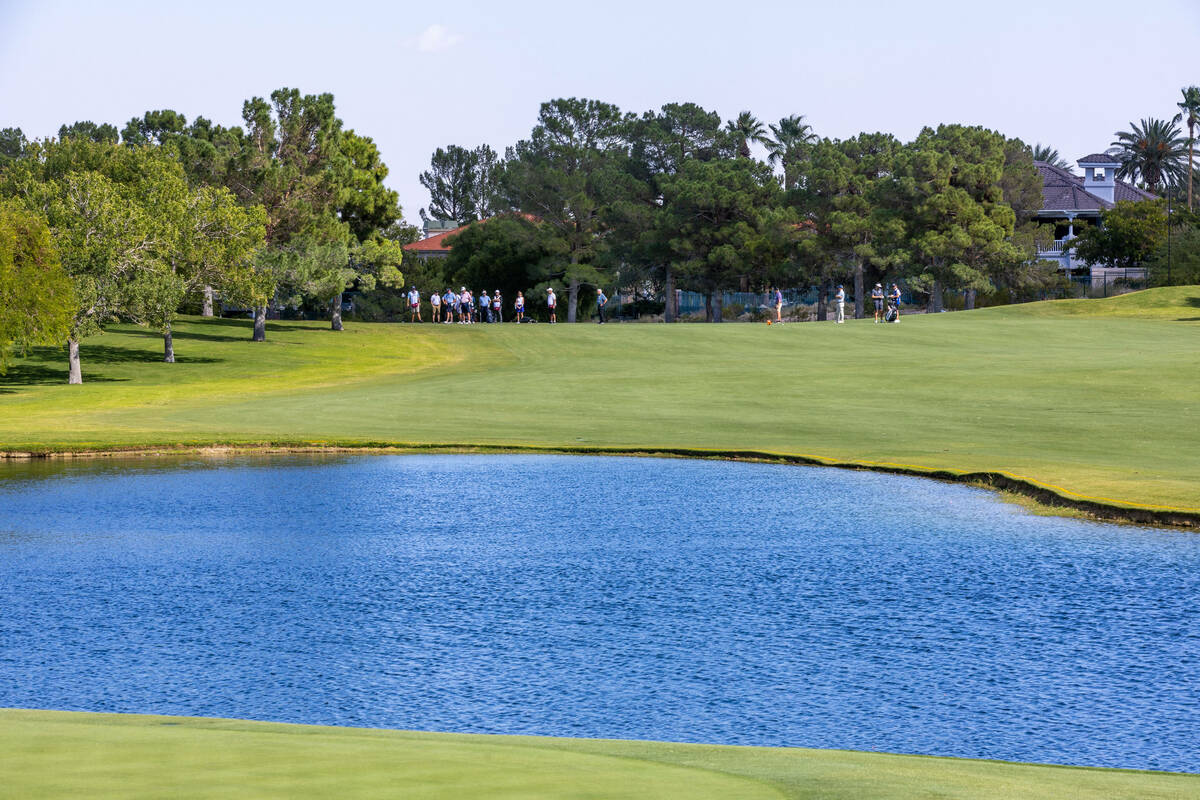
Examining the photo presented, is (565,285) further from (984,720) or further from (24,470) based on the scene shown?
(984,720)

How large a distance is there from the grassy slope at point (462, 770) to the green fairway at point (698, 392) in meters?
13.3

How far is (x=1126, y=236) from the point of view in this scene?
98.6m

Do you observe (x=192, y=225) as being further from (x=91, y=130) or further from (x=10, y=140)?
(x=10, y=140)

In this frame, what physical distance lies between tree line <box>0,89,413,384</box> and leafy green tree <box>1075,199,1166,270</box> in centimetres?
5708

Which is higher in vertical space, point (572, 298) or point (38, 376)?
point (572, 298)

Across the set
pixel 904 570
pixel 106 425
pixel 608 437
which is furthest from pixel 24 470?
pixel 904 570

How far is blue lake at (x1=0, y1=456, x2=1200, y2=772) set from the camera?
10812 mm

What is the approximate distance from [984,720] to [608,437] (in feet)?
66.0

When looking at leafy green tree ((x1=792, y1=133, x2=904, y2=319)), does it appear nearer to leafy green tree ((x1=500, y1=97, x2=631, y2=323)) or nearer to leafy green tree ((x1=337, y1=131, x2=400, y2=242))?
leafy green tree ((x1=500, y1=97, x2=631, y2=323))

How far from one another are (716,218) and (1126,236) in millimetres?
31178

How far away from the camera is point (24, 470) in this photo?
88.9ft

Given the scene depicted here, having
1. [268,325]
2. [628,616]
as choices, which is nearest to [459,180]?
[268,325]

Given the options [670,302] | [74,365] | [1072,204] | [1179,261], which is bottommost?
[74,365]

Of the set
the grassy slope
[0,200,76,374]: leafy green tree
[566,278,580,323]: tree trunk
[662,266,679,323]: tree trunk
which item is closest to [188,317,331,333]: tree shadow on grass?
[0,200,76,374]: leafy green tree
